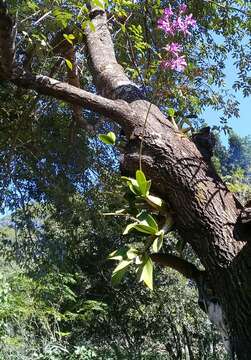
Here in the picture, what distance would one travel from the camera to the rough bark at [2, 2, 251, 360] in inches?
80.0

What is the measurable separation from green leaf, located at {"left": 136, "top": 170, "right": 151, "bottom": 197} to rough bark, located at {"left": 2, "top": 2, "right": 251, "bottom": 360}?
13cm

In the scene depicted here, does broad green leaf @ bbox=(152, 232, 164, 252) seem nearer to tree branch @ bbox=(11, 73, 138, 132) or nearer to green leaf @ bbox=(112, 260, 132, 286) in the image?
green leaf @ bbox=(112, 260, 132, 286)

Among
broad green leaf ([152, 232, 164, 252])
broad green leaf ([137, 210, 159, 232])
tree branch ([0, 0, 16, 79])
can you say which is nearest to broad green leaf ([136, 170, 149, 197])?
broad green leaf ([137, 210, 159, 232])

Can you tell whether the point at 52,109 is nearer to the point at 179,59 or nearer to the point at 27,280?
the point at 27,280

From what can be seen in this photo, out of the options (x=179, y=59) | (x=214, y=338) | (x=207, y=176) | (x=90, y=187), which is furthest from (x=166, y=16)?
(x=214, y=338)

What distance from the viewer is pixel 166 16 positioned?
8.86 feet

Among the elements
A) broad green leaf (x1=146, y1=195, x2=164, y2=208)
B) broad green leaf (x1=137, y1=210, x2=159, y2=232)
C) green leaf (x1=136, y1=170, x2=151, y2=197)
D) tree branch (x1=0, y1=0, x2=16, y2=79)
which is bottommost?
broad green leaf (x1=137, y1=210, x2=159, y2=232)

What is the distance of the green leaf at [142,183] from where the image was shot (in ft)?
7.41

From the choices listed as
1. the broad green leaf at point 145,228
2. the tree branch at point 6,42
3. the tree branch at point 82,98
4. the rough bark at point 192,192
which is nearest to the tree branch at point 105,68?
the rough bark at point 192,192

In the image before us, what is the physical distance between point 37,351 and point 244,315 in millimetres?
2519

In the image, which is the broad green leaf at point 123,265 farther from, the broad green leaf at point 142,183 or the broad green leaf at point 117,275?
the broad green leaf at point 142,183

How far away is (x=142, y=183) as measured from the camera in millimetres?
2283

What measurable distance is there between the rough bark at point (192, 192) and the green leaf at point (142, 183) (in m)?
0.13

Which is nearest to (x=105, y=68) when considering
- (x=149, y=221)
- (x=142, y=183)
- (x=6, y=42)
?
(x=6, y=42)
